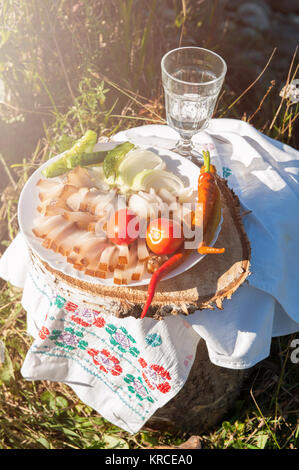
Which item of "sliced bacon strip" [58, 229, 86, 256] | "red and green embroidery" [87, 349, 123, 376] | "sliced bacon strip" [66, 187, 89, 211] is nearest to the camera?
"sliced bacon strip" [58, 229, 86, 256]

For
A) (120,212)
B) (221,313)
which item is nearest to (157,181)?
(120,212)

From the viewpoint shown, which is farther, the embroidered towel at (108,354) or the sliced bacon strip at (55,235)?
the embroidered towel at (108,354)

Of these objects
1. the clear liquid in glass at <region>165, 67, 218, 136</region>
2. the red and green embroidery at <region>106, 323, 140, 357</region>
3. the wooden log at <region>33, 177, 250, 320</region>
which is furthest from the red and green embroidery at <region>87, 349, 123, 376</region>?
the clear liquid in glass at <region>165, 67, 218, 136</region>

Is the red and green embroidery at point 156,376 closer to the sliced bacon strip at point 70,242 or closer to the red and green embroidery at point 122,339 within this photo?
the red and green embroidery at point 122,339

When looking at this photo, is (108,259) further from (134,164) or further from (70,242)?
(134,164)

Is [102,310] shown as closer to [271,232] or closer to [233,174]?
[271,232]

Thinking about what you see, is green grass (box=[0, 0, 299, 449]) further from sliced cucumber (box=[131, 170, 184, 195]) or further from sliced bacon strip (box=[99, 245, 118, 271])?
sliced bacon strip (box=[99, 245, 118, 271])

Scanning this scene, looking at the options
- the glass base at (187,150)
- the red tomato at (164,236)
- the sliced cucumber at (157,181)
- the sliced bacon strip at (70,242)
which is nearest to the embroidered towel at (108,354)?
the sliced bacon strip at (70,242)

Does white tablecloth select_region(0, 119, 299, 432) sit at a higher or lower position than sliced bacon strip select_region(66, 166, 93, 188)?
lower
